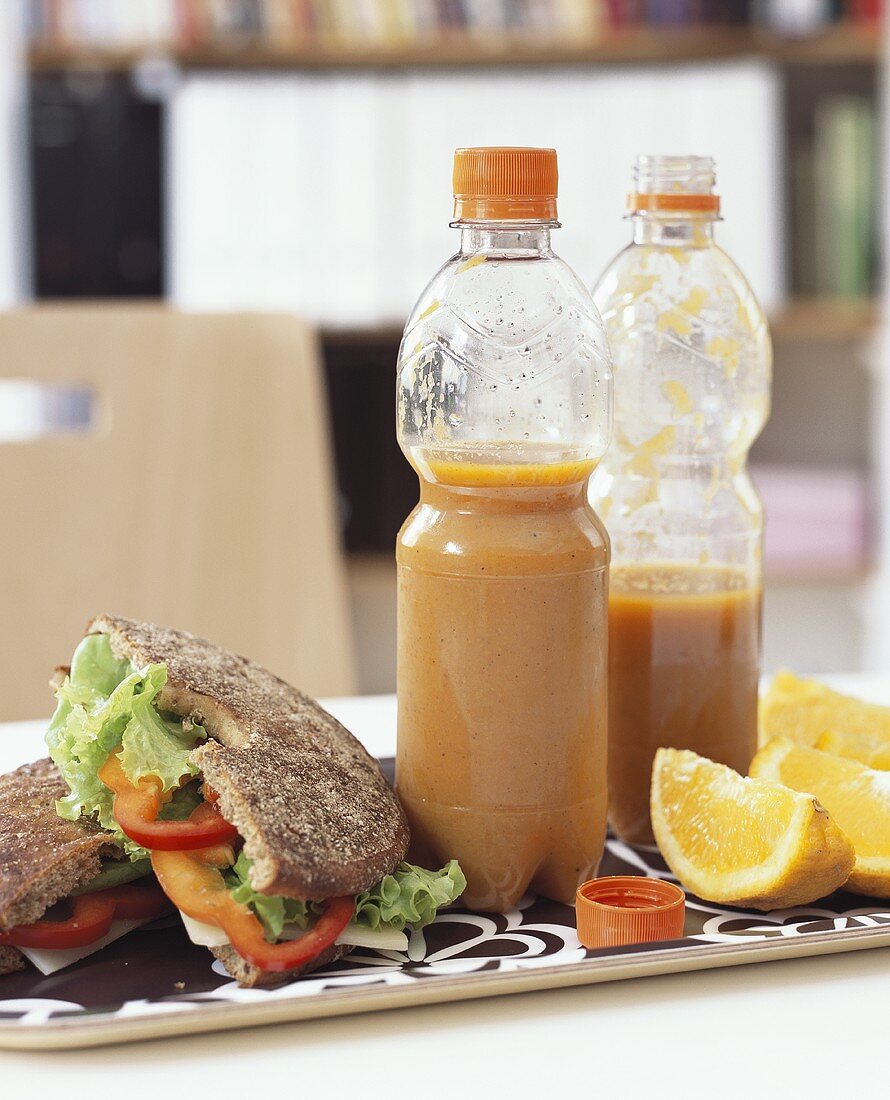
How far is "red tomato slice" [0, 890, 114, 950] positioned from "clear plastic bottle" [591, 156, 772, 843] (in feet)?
1.28

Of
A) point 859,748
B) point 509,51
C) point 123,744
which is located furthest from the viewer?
point 509,51

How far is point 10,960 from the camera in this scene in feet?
2.56

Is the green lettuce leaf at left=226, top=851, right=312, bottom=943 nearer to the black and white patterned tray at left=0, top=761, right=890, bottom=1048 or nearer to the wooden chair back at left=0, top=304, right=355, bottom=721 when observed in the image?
the black and white patterned tray at left=0, top=761, right=890, bottom=1048

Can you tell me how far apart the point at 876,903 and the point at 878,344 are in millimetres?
2503

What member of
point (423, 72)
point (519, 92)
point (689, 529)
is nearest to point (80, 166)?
point (423, 72)

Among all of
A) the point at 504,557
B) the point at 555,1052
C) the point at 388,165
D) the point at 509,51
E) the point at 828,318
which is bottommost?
the point at 555,1052

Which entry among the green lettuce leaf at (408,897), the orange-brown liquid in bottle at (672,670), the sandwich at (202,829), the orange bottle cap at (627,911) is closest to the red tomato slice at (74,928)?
the sandwich at (202,829)

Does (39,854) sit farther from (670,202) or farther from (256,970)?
(670,202)

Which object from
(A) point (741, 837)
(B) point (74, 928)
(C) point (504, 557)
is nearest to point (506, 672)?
(C) point (504, 557)

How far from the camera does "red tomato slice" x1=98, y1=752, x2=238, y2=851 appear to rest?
0.80m

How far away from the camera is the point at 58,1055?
715 millimetres

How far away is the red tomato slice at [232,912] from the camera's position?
757 millimetres

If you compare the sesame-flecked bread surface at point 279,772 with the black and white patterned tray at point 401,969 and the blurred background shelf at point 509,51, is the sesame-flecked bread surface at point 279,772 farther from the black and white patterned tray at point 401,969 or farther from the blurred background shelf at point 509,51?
the blurred background shelf at point 509,51

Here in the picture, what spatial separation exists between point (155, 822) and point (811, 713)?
556 mm
